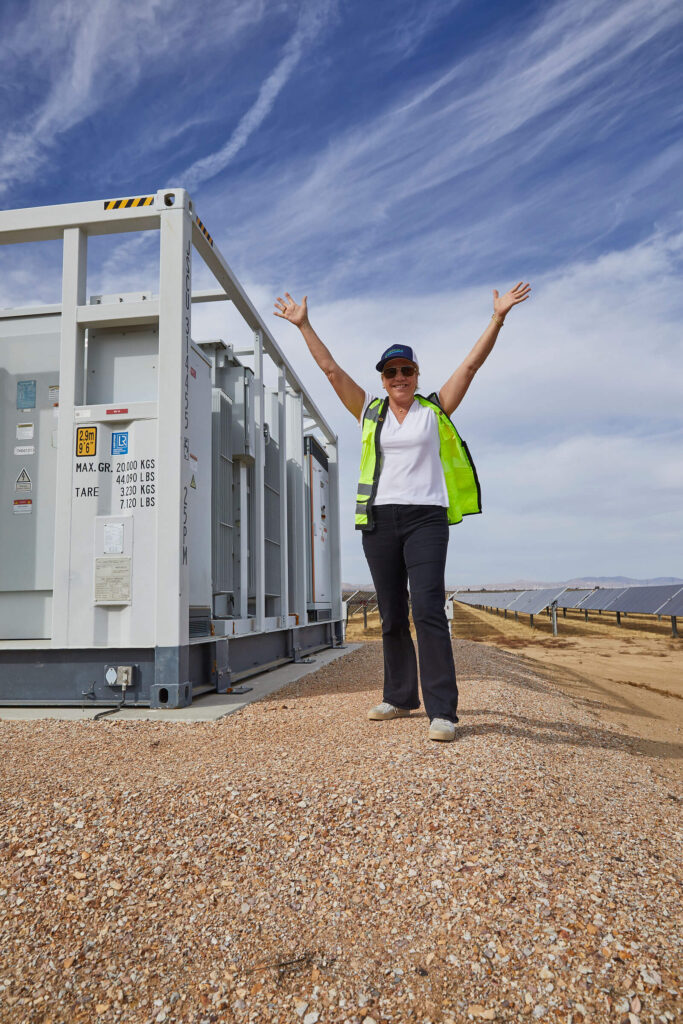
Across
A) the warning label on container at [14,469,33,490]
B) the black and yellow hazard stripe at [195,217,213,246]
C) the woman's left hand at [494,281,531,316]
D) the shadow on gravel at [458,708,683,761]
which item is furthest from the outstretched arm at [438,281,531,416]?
the warning label on container at [14,469,33,490]

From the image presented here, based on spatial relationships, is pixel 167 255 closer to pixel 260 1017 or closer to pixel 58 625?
Result: pixel 58 625

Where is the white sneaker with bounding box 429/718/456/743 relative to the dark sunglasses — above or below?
below

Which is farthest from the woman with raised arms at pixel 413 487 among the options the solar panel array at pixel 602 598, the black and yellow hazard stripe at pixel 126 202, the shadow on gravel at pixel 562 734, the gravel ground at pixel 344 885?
the solar panel array at pixel 602 598

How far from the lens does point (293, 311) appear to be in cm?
354

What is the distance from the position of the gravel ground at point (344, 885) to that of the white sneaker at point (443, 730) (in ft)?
0.14

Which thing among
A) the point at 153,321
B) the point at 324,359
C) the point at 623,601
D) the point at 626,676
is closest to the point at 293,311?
the point at 324,359

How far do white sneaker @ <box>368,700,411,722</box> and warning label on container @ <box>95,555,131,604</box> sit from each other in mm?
2054

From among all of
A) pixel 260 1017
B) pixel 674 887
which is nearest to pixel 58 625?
pixel 260 1017

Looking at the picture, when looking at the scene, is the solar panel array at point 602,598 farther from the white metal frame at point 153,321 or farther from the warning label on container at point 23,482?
the warning label on container at point 23,482

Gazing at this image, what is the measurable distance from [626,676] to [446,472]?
7132mm

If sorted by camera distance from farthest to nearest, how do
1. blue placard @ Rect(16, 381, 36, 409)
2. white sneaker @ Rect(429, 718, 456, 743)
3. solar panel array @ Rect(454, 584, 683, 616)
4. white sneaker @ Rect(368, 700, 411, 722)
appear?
solar panel array @ Rect(454, 584, 683, 616), blue placard @ Rect(16, 381, 36, 409), white sneaker @ Rect(368, 700, 411, 722), white sneaker @ Rect(429, 718, 456, 743)

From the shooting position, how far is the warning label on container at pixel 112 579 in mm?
4719

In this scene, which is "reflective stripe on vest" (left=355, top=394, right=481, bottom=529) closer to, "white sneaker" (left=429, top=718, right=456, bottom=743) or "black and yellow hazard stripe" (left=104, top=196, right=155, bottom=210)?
"white sneaker" (left=429, top=718, right=456, bottom=743)

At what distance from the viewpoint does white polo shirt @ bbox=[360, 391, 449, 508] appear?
329cm
